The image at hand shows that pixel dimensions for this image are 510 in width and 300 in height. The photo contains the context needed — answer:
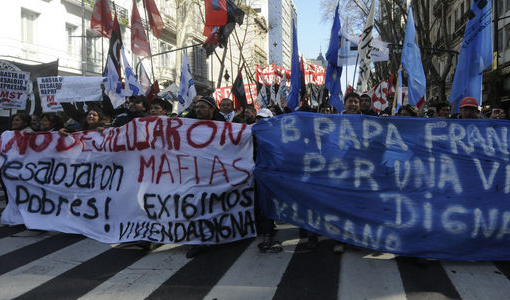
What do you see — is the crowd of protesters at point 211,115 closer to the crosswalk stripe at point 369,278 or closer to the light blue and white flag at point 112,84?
the crosswalk stripe at point 369,278

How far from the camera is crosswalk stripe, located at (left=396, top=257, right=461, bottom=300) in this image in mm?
3221

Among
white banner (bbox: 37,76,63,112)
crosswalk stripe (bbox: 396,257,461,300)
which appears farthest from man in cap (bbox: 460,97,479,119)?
white banner (bbox: 37,76,63,112)

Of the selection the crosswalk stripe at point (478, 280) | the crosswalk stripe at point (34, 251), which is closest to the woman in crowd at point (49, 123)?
the crosswalk stripe at point (34, 251)

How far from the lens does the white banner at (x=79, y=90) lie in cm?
952

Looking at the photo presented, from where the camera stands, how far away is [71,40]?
74.4 feet

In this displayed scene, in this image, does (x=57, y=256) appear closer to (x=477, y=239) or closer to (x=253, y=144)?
(x=253, y=144)

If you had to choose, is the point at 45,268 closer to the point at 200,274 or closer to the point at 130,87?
the point at 200,274

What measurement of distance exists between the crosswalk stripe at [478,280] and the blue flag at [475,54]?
298 cm

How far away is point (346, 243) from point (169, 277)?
6.26ft

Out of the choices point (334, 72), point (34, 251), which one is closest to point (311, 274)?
point (34, 251)

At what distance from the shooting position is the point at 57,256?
4316 mm

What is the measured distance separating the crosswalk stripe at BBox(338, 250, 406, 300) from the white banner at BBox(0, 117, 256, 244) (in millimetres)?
1166

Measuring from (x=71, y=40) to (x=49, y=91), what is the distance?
1456cm

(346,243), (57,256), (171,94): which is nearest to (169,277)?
(57,256)
